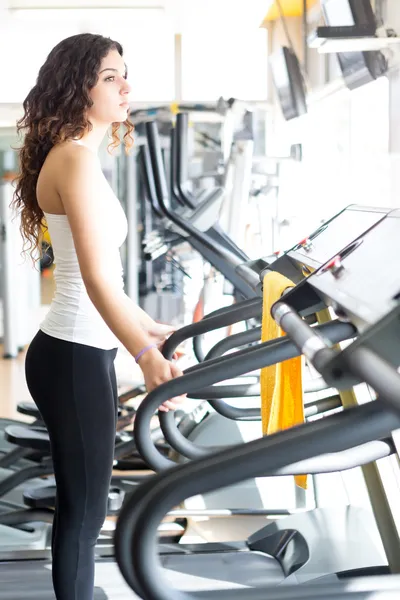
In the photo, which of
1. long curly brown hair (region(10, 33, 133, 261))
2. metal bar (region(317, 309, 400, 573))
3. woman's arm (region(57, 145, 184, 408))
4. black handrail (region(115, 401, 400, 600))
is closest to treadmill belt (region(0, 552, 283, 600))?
metal bar (region(317, 309, 400, 573))

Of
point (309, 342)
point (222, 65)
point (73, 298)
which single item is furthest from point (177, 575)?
point (222, 65)

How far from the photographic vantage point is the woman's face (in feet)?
5.63

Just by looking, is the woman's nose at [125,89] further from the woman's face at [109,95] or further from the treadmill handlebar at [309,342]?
the treadmill handlebar at [309,342]

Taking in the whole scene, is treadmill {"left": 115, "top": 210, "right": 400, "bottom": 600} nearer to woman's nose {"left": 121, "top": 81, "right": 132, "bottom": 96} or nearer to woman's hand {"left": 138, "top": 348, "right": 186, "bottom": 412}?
woman's hand {"left": 138, "top": 348, "right": 186, "bottom": 412}

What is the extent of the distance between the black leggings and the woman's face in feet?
1.58

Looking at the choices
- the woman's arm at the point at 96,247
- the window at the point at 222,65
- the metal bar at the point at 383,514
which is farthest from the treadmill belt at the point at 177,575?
the window at the point at 222,65

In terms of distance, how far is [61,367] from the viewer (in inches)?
64.9

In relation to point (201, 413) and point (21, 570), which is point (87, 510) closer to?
point (21, 570)

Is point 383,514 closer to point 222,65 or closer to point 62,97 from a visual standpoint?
point 62,97

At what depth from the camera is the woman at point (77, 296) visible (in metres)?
1.59

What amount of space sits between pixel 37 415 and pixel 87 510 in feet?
6.72

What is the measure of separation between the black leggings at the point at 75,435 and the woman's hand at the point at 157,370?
0.70 ft

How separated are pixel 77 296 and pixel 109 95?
0.43 metres

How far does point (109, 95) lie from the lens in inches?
67.7
